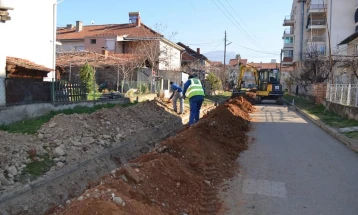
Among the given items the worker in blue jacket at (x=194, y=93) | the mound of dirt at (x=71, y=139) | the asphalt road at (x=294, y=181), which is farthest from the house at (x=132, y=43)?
the asphalt road at (x=294, y=181)

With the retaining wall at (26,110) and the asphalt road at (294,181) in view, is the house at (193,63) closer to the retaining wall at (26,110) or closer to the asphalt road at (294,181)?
the retaining wall at (26,110)

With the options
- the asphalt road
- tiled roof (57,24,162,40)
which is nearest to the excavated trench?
the asphalt road

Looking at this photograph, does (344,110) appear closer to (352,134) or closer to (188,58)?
(352,134)

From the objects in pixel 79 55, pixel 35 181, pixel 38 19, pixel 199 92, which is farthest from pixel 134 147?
pixel 79 55

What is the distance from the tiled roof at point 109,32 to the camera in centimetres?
4088

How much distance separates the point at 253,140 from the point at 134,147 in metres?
3.71

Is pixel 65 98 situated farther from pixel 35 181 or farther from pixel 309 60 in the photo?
pixel 309 60

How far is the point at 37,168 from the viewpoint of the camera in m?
7.82

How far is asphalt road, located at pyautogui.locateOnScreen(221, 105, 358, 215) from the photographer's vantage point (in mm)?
5512

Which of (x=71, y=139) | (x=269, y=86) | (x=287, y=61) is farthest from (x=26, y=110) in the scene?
(x=287, y=61)

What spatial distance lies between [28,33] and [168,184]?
16234 mm

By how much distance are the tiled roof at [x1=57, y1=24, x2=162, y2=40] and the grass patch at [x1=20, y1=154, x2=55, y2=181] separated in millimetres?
31252

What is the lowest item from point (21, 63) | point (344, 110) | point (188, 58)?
point (344, 110)

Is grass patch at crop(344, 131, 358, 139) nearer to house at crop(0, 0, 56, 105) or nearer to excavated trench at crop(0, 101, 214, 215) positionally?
excavated trench at crop(0, 101, 214, 215)
